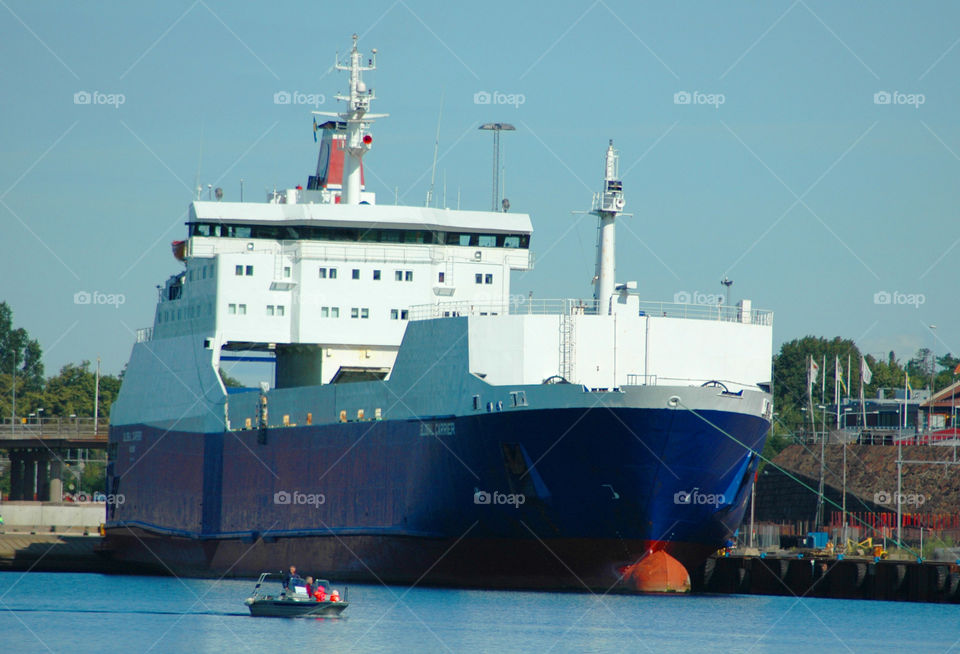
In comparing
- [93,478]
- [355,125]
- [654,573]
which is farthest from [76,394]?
[654,573]

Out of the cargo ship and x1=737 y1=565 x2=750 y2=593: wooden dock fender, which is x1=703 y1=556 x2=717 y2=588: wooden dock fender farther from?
the cargo ship

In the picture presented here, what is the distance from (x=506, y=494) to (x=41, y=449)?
38.1 meters

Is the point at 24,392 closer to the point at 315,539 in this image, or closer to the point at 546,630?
the point at 315,539

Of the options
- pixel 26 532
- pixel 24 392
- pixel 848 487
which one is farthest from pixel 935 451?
pixel 24 392

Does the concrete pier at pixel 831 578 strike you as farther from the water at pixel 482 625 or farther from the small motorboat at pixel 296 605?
the small motorboat at pixel 296 605

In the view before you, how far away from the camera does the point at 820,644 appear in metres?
32.2

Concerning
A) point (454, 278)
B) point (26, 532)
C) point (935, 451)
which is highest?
point (454, 278)

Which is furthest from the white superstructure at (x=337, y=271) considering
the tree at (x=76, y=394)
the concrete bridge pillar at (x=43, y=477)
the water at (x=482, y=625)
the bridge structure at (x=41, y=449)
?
the tree at (x=76, y=394)

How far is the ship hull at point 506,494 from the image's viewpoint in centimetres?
3497

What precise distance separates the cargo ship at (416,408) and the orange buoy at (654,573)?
0.06 meters

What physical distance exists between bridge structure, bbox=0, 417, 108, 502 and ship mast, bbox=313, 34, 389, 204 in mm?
21912

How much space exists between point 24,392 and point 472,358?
251ft

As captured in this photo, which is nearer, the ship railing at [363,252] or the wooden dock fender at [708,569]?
the wooden dock fender at [708,569]

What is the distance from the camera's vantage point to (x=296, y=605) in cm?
3478
